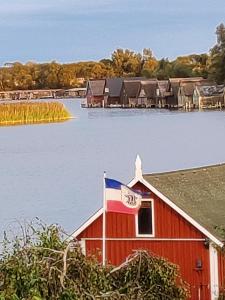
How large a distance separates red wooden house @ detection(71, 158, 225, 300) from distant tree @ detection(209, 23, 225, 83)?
92057 mm

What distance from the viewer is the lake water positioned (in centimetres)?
2364

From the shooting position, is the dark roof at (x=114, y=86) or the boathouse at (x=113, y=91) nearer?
the dark roof at (x=114, y=86)

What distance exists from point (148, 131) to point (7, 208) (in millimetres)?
35752

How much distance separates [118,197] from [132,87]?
103618 millimetres

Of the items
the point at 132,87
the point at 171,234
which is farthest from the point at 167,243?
the point at 132,87

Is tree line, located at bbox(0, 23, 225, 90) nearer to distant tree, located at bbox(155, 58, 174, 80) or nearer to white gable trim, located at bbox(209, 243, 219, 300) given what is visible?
distant tree, located at bbox(155, 58, 174, 80)

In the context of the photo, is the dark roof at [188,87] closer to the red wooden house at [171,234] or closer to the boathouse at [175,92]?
the boathouse at [175,92]

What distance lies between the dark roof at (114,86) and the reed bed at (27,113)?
161 ft

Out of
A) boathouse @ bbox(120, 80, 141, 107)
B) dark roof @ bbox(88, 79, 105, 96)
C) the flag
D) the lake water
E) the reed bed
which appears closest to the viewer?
the flag

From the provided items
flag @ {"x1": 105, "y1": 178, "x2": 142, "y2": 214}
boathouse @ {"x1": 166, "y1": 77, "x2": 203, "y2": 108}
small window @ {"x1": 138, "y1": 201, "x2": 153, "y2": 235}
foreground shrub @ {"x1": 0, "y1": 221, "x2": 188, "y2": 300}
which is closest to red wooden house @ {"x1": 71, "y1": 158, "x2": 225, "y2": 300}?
small window @ {"x1": 138, "y1": 201, "x2": 153, "y2": 235}

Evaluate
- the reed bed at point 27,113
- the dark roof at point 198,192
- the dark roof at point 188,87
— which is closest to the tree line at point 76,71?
the dark roof at point 188,87

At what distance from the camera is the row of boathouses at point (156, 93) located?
10250 centimetres

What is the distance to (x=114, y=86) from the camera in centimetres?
11719

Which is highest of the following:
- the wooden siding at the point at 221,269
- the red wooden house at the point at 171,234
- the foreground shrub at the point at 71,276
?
the foreground shrub at the point at 71,276
